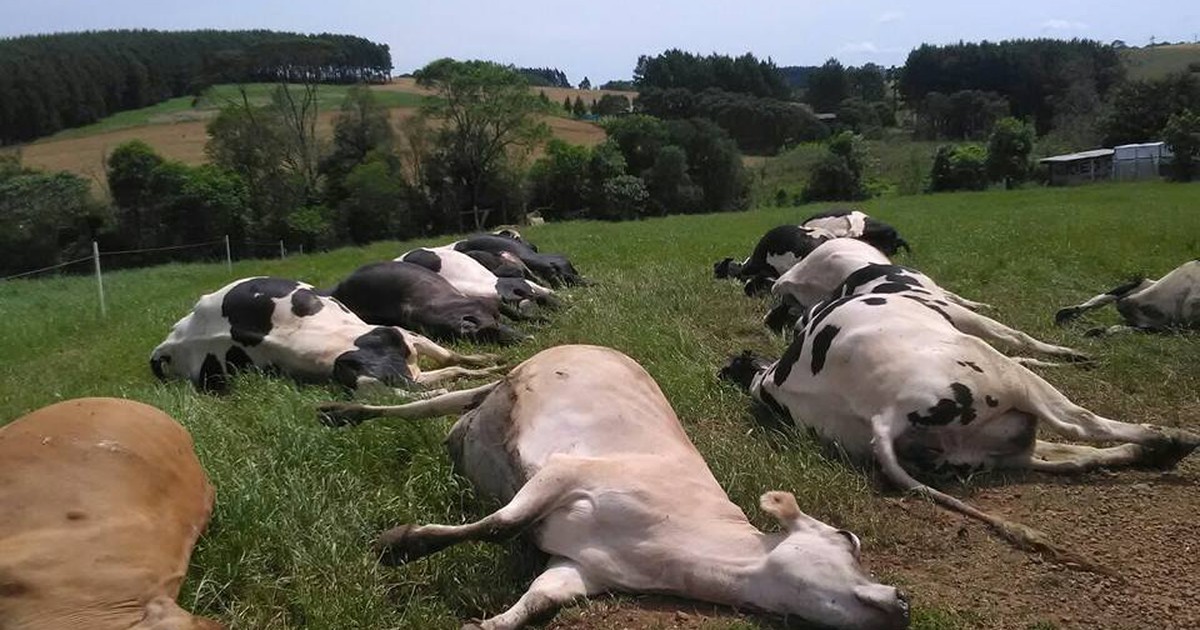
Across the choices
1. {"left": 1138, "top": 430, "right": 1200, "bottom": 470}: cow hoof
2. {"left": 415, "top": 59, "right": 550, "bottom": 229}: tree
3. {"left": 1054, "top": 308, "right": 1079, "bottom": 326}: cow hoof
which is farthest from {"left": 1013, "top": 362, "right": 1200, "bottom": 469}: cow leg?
{"left": 415, "top": 59, "right": 550, "bottom": 229}: tree

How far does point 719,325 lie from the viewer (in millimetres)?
9719

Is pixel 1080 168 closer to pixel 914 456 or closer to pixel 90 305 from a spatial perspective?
pixel 90 305

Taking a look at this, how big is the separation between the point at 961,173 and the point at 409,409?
5682 cm

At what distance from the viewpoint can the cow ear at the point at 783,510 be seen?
12.6 ft

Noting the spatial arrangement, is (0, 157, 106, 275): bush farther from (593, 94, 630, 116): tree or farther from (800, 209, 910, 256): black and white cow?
(593, 94, 630, 116): tree

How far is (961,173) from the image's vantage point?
189 ft

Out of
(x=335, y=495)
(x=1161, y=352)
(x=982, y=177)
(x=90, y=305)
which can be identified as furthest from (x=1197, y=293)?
(x=982, y=177)

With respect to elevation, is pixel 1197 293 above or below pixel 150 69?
below

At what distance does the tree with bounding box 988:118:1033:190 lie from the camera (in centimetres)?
5578

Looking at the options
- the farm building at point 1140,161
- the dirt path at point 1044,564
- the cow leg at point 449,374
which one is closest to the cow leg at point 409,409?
the cow leg at point 449,374

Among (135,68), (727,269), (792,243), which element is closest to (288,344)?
(792,243)

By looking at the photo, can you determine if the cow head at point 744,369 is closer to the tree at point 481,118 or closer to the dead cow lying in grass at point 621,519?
the dead cow lying in grass at point 621,519

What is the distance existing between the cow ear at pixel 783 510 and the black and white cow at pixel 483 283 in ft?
22.0

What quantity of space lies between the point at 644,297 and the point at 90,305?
1202 centimetres
